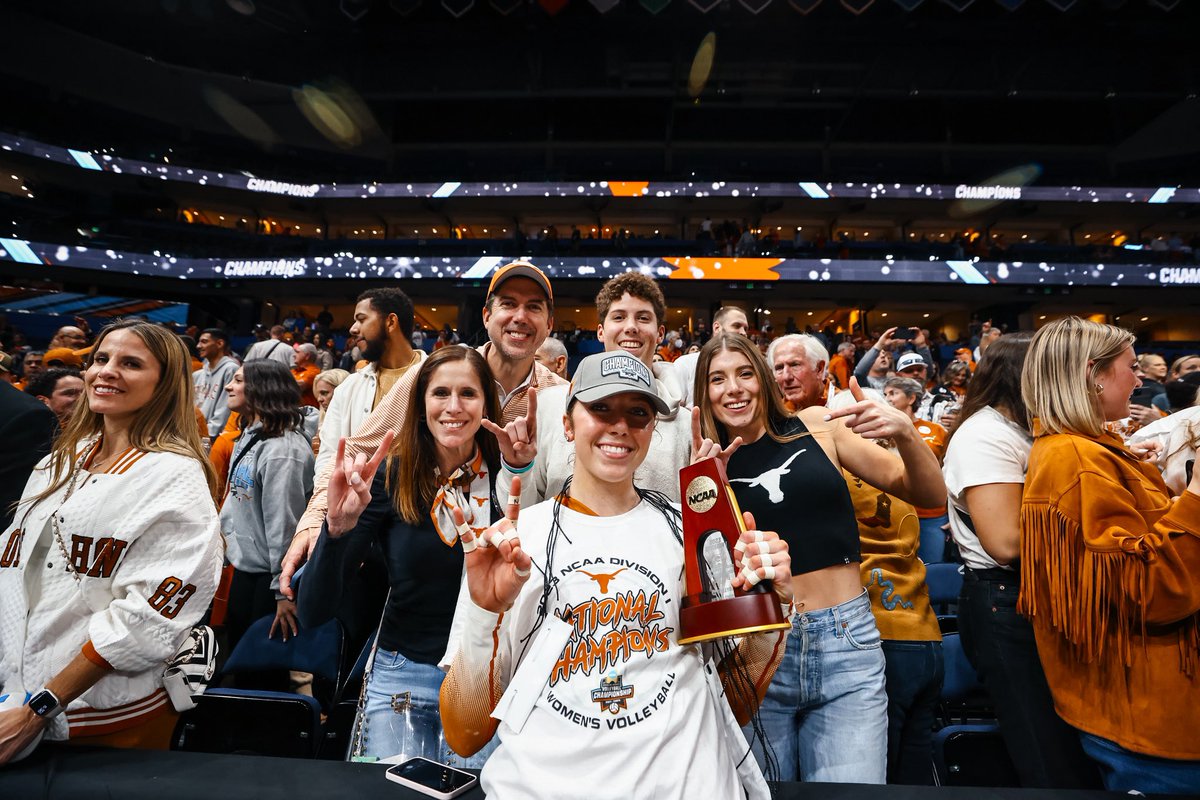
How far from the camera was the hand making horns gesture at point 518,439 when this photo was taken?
1692 mm

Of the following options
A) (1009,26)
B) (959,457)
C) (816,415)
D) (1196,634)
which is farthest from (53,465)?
(1009,26)

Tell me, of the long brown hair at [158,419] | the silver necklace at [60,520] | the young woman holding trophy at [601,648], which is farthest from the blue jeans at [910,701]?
the silver necklace at [60,520]

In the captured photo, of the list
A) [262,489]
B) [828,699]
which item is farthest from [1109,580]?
[262,489]

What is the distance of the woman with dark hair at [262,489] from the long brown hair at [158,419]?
4.44ft

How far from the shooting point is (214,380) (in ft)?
19.2

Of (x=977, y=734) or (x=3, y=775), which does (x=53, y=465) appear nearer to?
(x=3, y=775)

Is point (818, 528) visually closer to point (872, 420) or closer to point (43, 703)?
point (872, 420)

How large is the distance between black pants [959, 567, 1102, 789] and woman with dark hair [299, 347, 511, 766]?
64.9 inches

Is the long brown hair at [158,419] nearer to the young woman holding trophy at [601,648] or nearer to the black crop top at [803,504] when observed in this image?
the young woman holding trophy at [601,648]

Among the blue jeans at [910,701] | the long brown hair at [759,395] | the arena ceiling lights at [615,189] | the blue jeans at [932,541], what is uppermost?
the arena ceiling lights at [615,189]

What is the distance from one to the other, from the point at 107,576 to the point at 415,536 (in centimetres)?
83

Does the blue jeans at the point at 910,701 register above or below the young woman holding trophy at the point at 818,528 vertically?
below

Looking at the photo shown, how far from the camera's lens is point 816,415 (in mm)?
2148

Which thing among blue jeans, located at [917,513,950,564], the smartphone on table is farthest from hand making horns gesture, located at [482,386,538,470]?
blue jeans, located at [917,513,950,564]
